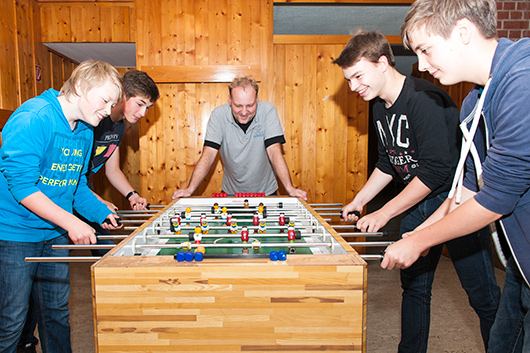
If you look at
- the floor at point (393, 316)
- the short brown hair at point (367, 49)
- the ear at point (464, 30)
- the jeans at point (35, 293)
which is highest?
the short brown hair at point (367, 49)

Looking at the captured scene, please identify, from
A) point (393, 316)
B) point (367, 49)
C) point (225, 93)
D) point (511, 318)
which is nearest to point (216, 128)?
point (225, 93)

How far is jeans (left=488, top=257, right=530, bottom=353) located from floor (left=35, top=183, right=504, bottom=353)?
116 centimetres

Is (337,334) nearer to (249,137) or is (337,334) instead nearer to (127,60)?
(249,137)

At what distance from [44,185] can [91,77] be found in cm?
48

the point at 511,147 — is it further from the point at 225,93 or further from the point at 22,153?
the point at 225,93

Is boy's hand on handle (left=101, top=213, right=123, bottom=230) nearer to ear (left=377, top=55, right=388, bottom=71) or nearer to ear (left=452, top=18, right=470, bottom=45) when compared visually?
ear (left=377, top=55, right=388, bottom=71)

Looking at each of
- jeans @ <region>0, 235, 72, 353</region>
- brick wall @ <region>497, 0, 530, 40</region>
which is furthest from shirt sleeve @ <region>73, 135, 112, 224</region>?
brick wall @ <region>497, 0, 530, 40</region>

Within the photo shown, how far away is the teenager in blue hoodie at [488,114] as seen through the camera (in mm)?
891

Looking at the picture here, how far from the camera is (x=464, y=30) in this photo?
100 cm

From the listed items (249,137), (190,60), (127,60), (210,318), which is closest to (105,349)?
(210,318)

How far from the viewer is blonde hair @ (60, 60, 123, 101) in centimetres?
147

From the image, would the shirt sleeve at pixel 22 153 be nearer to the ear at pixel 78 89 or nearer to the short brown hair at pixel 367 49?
the ear at pixel 78 89

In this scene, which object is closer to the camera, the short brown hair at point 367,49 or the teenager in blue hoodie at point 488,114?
the teenager in blue hoodie at point 488,114

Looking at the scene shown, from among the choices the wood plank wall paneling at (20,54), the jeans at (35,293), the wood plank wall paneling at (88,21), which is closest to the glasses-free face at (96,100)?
the jeans at (35,293)
